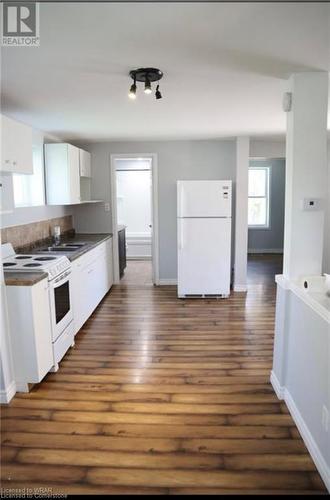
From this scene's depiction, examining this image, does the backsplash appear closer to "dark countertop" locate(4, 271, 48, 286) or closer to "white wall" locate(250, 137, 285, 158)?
"dark countertop" locate(4, 271, 48, 286)

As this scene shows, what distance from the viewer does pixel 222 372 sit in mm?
2836

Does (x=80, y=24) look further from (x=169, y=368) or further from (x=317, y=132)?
(x=169, y=368)

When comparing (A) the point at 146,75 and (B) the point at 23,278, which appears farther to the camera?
(B) the point at 23,278

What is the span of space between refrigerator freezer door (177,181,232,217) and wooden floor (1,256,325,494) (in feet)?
5.63

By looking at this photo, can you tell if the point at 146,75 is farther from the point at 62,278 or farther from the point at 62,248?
the point at 62,248

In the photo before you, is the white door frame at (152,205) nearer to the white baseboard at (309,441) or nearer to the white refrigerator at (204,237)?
the white refrigerator at (204,237)

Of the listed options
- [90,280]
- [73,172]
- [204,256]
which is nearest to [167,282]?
[204,256]

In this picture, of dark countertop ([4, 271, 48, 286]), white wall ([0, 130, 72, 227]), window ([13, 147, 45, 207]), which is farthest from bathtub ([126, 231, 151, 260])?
dark countertop ([4, 271, 48, 286])

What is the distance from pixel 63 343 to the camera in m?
3.07

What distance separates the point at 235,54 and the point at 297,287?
1.53 m

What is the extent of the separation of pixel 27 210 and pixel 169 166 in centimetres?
243

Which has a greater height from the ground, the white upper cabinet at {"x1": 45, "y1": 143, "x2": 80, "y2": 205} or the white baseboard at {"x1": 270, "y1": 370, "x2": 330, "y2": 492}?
the white upper cabinet at {"x1": 45, "y1": 143, "x2": 80, "y2": 205}

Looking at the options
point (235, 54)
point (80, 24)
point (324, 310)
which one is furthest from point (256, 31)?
point (324, 310)

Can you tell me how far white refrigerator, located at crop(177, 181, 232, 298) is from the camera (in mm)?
4668
